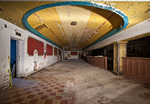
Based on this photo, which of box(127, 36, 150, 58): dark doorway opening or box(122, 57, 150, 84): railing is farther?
box(127, 36, 150, 58): dark doorway opening

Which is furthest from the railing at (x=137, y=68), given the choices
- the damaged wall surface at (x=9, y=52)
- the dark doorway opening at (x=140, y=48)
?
the damaged wall surface at (x=9, y=52)

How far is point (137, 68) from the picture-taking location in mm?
3504

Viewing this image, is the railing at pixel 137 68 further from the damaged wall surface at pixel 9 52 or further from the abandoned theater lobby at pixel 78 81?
the damaged wall surface at pixel 9 52

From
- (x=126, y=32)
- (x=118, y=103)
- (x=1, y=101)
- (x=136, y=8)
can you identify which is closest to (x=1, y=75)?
(x=1, y=101)

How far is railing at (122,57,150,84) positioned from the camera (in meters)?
3.09

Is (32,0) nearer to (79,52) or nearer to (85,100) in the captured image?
(85,100)

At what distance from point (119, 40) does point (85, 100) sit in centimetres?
412

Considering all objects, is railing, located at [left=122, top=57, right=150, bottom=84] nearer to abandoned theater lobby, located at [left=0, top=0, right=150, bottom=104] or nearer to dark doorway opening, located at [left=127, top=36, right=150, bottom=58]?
abandoned theater lobby, located at [left=0, top=0, right=150, bottom=104]

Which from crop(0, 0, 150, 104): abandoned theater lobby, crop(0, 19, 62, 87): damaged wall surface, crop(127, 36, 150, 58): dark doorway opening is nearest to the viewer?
crop(0, 0, 150, 104): abandoned theater lobby

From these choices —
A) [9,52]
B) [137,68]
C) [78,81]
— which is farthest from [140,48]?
[9,52]

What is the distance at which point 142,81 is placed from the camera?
3.23 meters

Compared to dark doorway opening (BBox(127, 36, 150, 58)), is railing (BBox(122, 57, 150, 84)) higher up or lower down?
lower down

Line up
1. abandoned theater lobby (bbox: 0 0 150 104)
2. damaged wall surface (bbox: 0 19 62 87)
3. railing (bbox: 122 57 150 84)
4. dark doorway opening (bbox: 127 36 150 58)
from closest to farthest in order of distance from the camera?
abandoned theater lobby (bbox: 0 0 150 104) < damaged wall surface (bbox: 0 19 62 87) < railing (bbox: 122 57 150 84) < dark doorway opening (bbox: 127 36 150 58)

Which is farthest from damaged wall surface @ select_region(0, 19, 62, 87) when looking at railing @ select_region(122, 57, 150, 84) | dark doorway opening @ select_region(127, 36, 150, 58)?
dark doorway opening @ select_region(127, 36, 150, 58)
